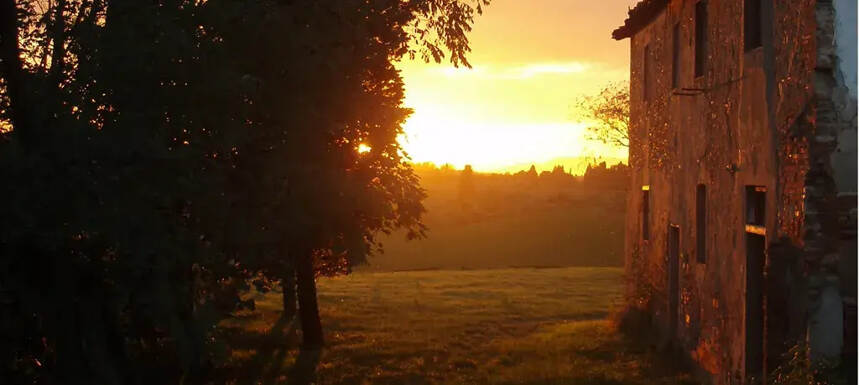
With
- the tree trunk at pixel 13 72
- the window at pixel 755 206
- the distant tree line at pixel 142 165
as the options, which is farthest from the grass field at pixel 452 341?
the tree trunk at pixel 13 72

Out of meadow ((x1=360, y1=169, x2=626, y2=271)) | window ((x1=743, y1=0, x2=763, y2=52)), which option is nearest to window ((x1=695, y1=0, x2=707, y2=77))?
window ((x1=743, y1=0, x2=763, y2=52))

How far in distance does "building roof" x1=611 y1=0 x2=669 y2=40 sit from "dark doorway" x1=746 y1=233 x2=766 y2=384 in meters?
6.89

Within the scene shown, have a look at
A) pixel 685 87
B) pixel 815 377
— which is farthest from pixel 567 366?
pixel 815 377

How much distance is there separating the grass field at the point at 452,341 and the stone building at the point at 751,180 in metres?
1.88

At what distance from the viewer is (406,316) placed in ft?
83.3

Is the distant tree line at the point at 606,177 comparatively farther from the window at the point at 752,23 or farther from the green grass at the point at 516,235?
the window at the point at 752,23

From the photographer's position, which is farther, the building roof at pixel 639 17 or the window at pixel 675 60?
the building roof at pixel 639 17

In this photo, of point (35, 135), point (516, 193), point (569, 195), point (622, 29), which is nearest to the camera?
point (35, 135)

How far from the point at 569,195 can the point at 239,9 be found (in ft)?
250

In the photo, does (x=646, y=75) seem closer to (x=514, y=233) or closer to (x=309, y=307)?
(x=309, y=307)

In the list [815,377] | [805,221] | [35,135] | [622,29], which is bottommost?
[815,377]

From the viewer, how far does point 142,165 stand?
8.41m

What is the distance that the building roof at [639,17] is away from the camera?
1705 centimetres

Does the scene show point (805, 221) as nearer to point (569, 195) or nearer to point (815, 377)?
point (815, 377)
